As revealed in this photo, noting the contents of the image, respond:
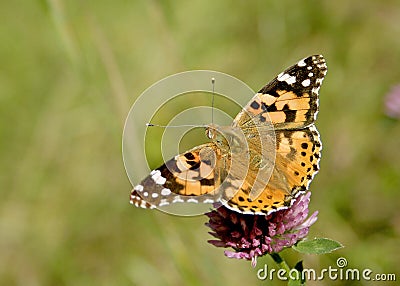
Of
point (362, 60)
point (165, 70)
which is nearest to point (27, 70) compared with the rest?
point (165, 70)

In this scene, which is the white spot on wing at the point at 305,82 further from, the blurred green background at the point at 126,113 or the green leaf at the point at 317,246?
the blurred green background at the point at 126,113

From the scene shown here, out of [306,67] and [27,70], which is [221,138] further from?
[27,70]

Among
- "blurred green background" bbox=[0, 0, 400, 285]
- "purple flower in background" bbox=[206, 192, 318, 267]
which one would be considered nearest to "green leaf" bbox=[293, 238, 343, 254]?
"purple flower in background" bbox=[206, 192, 318, 267]

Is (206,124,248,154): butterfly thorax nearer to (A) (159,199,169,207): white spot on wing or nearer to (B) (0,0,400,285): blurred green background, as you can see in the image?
(A) (159,199,169,207): white spot on wing
